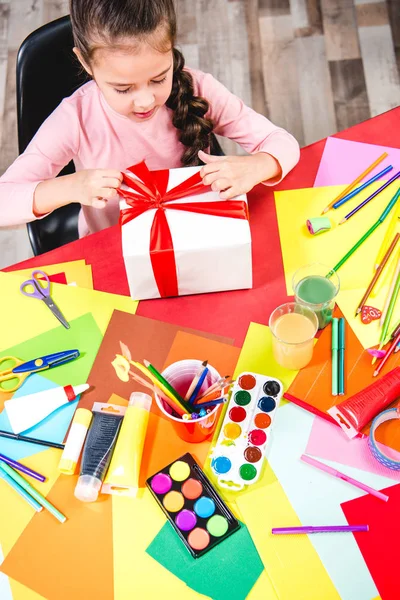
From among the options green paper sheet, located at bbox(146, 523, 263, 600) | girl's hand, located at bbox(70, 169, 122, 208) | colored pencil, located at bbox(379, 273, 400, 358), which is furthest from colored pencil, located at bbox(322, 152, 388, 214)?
green paper sheet, located at bbox(146, 523, 263, 600)

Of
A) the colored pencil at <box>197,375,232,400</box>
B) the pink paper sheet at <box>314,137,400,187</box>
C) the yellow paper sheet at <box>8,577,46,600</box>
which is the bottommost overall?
the yellow paper sheet at <box>8,577,46,600</box>

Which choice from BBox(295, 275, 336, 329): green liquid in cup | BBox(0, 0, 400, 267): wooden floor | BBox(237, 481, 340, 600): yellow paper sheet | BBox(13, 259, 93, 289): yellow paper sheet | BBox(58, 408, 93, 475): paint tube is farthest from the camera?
BBox(0, 0, 400, 267): wooden floor

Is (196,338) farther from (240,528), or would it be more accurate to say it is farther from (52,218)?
(52,218)

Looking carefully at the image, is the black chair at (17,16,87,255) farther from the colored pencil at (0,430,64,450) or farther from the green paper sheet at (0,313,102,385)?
the colored pencil at (0,430,64,450)

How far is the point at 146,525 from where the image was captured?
3.11 ft

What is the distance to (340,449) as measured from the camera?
992 millimetres

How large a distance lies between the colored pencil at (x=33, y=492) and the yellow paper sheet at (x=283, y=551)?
0.94ft

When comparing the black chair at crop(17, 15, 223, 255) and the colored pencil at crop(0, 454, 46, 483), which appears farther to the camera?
the black chair at crop(17, 15, 223, 255)

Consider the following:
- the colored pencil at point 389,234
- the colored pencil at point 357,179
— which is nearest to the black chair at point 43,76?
the colored pencil at point 357,179

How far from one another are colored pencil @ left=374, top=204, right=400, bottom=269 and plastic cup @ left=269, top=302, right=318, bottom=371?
0.63 ft

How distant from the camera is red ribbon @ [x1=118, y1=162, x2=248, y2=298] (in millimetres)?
1077

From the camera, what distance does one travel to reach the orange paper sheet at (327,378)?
1.03 meters

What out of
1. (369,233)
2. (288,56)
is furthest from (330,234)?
(288,56)

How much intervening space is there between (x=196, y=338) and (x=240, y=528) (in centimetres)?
35
